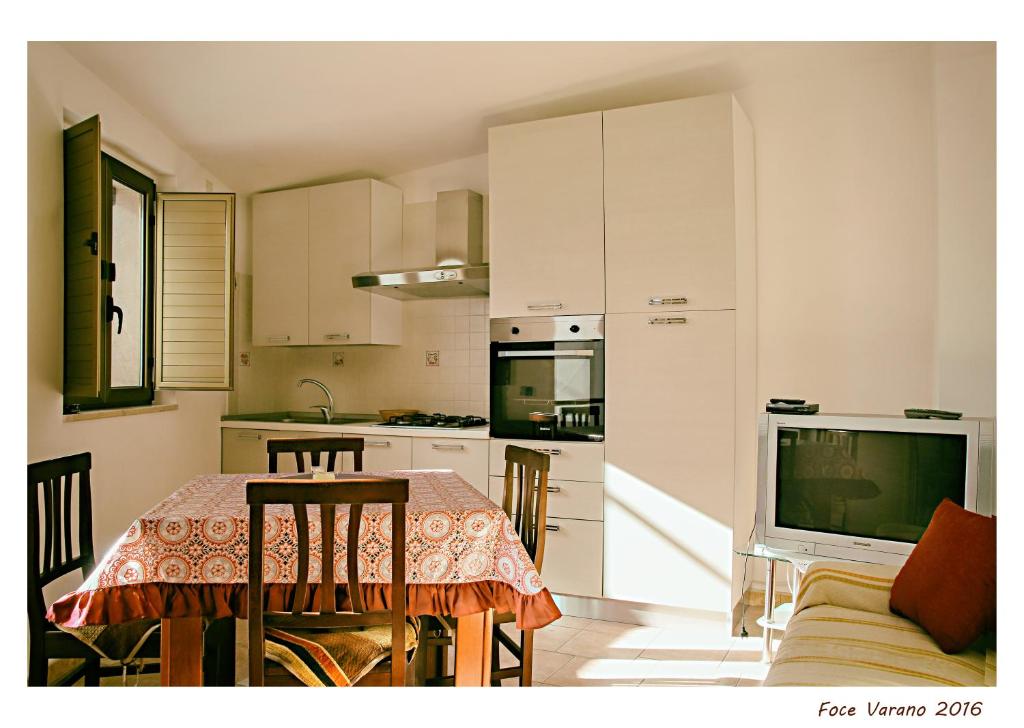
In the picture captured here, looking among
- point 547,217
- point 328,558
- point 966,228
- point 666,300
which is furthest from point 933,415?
point 328,558

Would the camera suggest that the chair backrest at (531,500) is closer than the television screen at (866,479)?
Yes

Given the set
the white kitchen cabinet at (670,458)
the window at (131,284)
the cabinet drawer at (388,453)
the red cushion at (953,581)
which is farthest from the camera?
the cabinet drawer at (388,453)

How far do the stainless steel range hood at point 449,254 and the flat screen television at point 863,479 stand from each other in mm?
1987

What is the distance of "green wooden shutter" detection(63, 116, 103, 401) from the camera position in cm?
304

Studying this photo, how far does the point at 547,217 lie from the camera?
3.79m

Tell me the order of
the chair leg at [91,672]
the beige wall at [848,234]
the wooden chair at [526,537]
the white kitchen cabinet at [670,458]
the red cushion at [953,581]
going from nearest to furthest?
1. the red cushion at [953,581]
2. the chair leg at [91,672]
3. the wooden chair at [526,537]
4. the white kitchen cabinet at [670,458]
5. the beige wall at [848,234]

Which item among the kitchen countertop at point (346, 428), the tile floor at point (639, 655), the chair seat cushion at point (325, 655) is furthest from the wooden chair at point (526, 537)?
the kitchen countertop at point (346, 428)

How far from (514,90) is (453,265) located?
1051mm

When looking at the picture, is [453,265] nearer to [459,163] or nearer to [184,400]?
[459,163]

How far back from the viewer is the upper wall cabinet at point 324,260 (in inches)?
184

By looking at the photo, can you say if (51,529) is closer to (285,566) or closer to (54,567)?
(54,567)

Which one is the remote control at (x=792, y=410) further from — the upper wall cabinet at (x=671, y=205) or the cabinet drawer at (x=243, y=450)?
the cabinet drawer at (x=243, y=450)

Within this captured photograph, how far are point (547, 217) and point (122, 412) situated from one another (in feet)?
7.42
